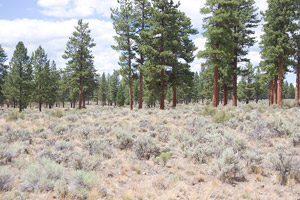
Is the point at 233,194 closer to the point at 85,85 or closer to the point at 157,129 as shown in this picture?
the point at 157,129

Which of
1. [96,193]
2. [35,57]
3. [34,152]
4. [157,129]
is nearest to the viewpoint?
[96,193]

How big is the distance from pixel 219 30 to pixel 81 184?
59.2 ft

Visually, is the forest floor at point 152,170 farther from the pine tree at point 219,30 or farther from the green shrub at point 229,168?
the pine tree at point 219,30

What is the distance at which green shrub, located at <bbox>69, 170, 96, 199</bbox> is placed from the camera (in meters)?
4.24

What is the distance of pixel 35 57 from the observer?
3859cm

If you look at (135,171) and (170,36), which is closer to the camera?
(135,171)

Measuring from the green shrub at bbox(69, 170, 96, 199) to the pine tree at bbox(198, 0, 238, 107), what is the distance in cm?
1723

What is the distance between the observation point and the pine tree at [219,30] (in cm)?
1856

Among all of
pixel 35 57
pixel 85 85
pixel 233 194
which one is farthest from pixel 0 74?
pixel 233 194

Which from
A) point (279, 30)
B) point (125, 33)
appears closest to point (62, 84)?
point (125, 33)

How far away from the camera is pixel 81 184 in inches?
179

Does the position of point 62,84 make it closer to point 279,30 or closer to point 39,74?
point 39,74

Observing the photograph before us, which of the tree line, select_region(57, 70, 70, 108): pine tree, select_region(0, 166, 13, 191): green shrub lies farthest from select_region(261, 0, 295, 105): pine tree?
select_region(57, 70, 70, 108): pine tree

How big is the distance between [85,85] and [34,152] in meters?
27.8
